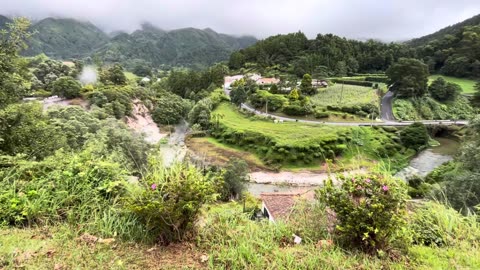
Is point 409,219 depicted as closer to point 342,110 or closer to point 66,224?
point 66,224

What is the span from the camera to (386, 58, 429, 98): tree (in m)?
44.9

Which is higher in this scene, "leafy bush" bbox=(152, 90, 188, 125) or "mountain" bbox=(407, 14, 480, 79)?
"mountain" bbox=(407, 14, 480, 79)

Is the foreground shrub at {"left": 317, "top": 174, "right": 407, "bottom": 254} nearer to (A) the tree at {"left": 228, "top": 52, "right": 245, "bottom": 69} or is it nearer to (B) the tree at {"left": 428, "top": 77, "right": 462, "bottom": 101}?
(B) the tree at {"left": 428, "top": 77, "right": 462, "bottom": 101}

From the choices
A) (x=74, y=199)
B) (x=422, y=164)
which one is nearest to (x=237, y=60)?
(x=422, y=164)

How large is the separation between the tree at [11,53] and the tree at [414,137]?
117 feet

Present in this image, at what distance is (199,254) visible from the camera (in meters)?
3.07

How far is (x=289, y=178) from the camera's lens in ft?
89.4

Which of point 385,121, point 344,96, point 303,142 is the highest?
point 344,96

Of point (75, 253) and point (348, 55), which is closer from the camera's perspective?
point (75, 253)

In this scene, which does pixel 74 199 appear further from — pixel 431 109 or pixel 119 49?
pixel 119 49

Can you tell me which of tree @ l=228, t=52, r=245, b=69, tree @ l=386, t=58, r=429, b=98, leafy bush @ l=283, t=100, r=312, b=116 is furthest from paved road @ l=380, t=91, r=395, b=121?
tree @ l=228, t=52, r=245, b=69

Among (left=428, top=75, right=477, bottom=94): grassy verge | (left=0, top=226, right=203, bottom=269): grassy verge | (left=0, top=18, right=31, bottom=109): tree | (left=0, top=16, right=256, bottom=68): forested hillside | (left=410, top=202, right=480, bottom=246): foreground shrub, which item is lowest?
(left=428, top=75, right=477, bottom=94): grassy verge

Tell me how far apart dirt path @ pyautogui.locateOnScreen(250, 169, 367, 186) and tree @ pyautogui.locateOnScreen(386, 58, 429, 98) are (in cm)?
2763

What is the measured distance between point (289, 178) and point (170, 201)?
25028 millimetres
